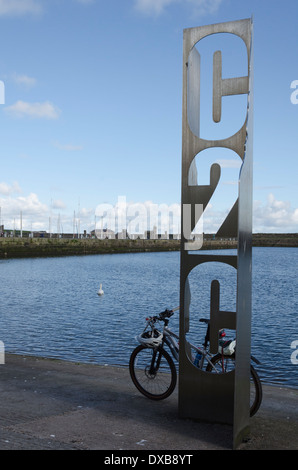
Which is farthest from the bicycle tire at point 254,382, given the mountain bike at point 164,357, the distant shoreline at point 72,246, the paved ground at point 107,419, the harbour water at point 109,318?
the distant shoreline at point 72,246

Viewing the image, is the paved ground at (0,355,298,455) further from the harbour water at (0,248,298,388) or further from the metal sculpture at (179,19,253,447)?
the harbour water at (0,248,298,388)

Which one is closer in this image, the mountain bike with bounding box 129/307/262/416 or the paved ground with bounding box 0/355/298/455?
the paved ground with bounding box 0/355/298/455

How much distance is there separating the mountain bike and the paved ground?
8.8 inches

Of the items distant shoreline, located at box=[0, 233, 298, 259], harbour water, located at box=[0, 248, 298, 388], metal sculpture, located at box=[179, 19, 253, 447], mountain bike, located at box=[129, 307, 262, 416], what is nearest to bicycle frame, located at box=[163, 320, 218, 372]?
mountain bike, located at box=[129, 307, 262, 416]

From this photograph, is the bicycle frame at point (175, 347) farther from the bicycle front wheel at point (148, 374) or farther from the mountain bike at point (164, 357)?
the bicycle front wheel at point (148, 374)

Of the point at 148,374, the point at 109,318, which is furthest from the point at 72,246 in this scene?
the point at 148,374

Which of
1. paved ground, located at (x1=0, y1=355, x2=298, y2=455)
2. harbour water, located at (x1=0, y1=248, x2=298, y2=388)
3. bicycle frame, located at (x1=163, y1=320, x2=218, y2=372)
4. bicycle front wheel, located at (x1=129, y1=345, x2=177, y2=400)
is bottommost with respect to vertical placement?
harbour water, located at (x1=0, y1=248, x2=298, y2=388)

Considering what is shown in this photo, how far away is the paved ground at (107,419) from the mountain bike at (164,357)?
22 cm

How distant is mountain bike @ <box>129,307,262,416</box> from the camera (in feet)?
20.3

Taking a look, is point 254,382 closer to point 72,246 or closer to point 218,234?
point 218,234

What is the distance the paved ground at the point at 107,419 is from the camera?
517cm

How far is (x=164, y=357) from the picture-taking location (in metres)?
6.84

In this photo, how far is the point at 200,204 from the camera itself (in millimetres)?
5898

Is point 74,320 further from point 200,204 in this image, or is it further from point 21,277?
point 21,277
